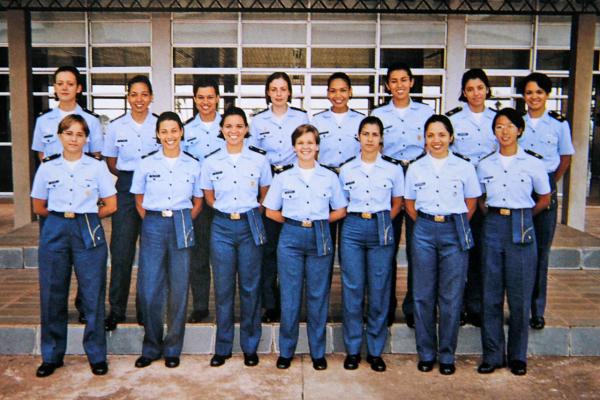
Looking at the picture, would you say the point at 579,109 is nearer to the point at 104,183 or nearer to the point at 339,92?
the point at 339,92

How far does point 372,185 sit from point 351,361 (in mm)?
1093

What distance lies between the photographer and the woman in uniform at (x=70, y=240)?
3.59m

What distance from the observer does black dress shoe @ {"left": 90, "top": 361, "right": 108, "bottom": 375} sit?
3.69 m

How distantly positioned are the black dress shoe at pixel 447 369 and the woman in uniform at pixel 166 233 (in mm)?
1615

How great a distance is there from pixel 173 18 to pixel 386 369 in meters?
6.52

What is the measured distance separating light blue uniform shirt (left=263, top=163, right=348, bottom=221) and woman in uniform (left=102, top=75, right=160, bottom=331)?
0.99 metres

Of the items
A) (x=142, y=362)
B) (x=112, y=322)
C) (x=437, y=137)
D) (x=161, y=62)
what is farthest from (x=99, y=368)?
(x=161, y=62)

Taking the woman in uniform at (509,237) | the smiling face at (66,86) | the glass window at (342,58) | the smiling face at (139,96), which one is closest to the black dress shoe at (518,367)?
the woman in uniform at (509,237)

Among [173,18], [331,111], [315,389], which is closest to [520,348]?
[315,389]

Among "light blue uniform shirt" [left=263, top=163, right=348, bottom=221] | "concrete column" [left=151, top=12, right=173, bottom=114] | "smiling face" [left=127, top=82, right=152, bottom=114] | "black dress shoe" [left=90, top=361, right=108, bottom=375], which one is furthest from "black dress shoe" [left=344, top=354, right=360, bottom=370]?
"concrete column" [left=151, top=12, right=173, bottom=114]

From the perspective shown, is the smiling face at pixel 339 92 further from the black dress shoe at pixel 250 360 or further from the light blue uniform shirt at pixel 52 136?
the black dress shoe at pixel 250 360

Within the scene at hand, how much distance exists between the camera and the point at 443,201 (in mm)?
3611

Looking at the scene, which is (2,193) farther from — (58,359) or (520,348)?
(520,348)

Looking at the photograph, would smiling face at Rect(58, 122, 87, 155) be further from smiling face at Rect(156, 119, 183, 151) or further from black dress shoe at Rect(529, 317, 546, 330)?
black dress shoe at Rect(529, 317, 546, 330)
